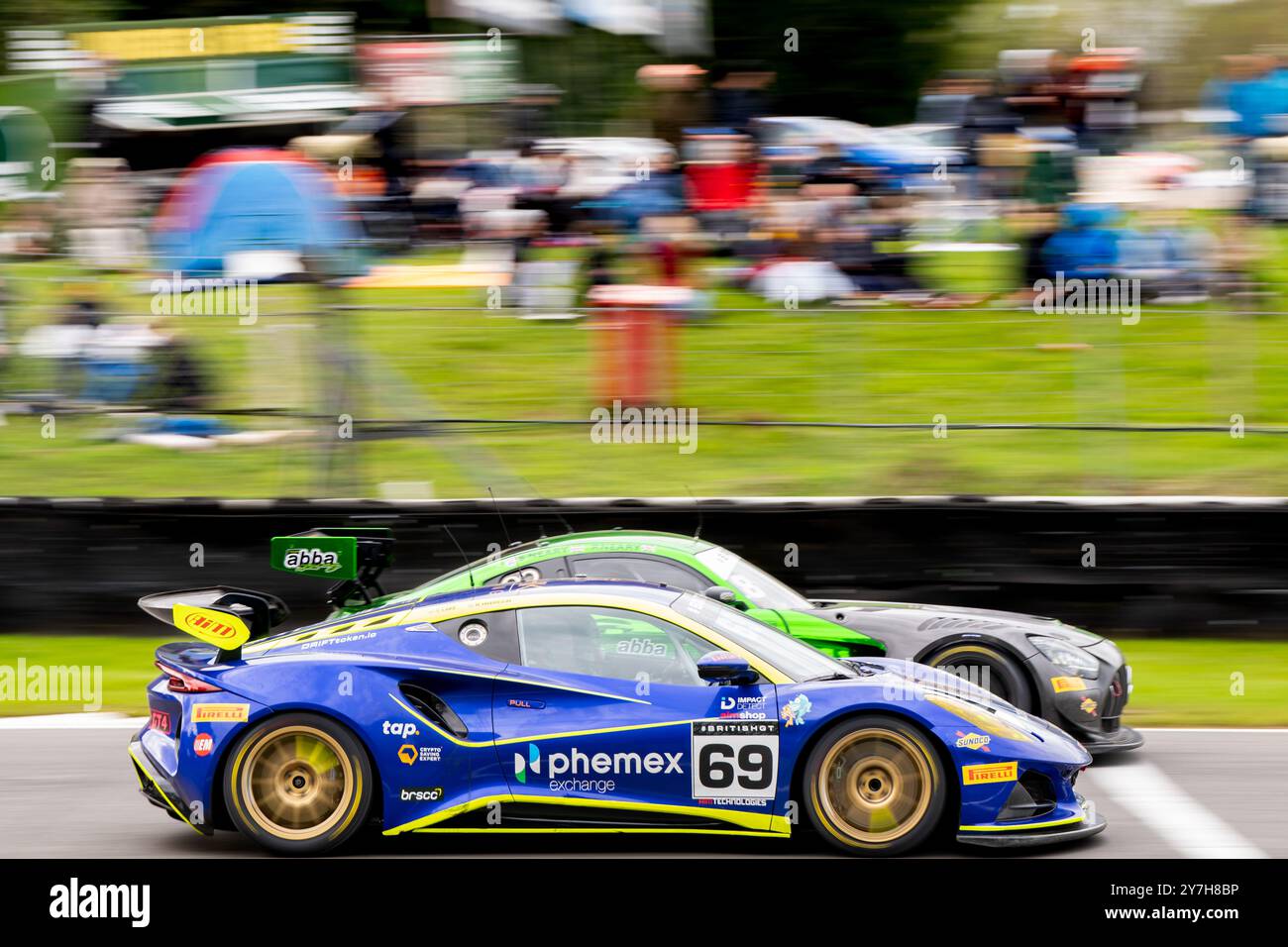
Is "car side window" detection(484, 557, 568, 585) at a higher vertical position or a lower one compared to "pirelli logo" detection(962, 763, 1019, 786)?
higher

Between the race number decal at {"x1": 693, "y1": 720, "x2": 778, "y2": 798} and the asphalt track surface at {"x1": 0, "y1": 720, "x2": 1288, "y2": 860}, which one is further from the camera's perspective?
the asphalt track surface at {"x1": 0, "y1": 720, "x2": 1288, "y2": 860}

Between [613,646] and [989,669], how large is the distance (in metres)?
2.54

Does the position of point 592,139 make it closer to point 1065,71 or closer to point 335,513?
point 1065,71

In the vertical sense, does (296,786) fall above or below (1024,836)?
above

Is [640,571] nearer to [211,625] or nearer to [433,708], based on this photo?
[433,708]

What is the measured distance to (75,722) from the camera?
353 inches

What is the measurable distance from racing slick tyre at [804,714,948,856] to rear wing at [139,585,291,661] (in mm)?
2284

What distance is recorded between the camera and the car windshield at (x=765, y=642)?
20.1ft

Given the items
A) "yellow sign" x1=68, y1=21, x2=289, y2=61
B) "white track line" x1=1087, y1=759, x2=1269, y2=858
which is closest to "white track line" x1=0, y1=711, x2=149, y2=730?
"white track line" x1=1087, y1=759, x2=1269, y2=858

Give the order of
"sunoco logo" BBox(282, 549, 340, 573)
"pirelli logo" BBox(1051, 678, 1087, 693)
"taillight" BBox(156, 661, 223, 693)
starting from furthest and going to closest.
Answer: "pirelli logo" BBox(1051, 678, 1087, 693) → "sunoco logo" BBox(282, 549, 340, 573) → "taillight" BBox(156, 661, 223, 693)

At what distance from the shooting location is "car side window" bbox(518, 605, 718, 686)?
6035 millimetres

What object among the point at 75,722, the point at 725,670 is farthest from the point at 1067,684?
the point at 75,722

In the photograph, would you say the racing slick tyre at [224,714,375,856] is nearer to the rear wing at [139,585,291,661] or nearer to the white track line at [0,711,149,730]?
the rear wing at [139,585,291,661]

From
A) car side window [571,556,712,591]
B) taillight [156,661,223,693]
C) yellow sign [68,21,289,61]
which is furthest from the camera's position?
yellow sign [68,21,289,61]
